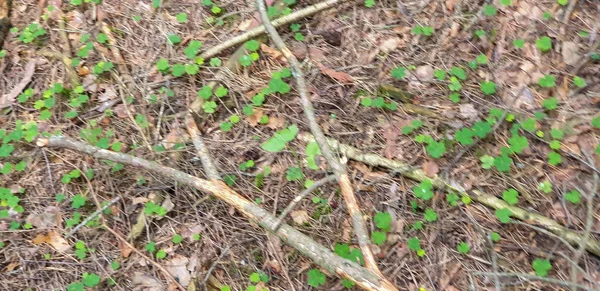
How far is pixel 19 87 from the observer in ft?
11.2

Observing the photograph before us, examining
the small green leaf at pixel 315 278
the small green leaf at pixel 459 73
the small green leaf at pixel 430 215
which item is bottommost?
the small green leaf at pixel 315 278

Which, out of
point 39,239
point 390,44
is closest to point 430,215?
point 390,44

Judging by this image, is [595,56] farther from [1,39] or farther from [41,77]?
[1,39]

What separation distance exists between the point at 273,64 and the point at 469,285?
6.46ft

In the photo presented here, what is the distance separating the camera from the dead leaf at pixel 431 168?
2767 mm

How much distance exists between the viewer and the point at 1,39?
357 cm

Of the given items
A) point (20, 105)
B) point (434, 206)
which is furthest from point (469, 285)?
point (20, 105)

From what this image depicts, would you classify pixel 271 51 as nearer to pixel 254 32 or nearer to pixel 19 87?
pixel 254 32

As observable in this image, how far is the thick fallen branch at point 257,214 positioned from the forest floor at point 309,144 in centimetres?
15

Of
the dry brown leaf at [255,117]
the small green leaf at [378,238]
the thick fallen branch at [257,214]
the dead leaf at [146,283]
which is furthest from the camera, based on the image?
the dry brown leaf at [255,117]

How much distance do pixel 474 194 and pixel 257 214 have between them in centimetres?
132

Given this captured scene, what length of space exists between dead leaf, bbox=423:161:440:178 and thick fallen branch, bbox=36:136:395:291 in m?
0.81

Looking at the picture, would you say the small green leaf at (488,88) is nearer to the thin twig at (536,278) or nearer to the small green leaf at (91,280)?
the thin twig at (536,278)

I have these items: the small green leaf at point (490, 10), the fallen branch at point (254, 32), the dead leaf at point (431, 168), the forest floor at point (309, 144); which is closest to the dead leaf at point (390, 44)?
the forest floor at point (309, 144)
